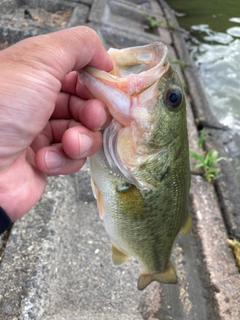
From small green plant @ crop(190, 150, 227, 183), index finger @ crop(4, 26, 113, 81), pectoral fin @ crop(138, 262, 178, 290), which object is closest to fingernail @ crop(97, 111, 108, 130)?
index finger @ crop(4, 26, 113, 81)

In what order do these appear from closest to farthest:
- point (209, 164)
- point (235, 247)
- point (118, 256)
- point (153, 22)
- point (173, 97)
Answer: point (173, 97) → point (118, 256) → point (235, 247) → point (209, 164) → point (153, 22)

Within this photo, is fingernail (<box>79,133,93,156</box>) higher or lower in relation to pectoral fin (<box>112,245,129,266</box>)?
higher

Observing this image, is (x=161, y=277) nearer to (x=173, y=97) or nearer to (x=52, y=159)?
(x=52, y=159)

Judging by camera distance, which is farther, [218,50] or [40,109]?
[218,50]

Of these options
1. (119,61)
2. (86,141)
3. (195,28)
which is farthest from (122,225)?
(195,28)

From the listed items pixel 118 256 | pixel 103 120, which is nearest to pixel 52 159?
pixel 103 120

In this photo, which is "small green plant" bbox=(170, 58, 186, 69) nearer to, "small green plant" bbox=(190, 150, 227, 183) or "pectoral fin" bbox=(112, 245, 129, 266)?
"small green plant" bbox=(190, 150, 227, 183)

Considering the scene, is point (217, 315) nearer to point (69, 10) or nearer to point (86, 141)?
point (86, 141)

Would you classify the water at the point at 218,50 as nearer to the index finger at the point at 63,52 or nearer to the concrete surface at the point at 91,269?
the concrete surface at the point at 91,269
